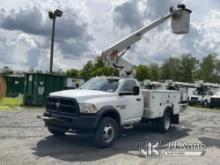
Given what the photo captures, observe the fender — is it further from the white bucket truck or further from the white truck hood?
the white truck hood

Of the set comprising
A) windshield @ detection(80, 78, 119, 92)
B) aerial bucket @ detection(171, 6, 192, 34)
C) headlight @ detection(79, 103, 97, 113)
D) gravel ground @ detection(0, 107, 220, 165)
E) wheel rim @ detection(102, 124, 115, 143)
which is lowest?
gravel ground @ detection(0, 107, 220, 165)

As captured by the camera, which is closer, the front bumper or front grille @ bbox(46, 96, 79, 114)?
the front bumper

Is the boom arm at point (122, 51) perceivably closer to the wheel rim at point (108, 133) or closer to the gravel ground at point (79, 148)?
the gravel ground at point (79, 148)

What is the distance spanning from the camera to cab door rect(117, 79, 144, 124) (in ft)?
33.4

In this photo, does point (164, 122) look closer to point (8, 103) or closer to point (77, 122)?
point (77, 122)

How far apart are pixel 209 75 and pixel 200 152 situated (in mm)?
60122

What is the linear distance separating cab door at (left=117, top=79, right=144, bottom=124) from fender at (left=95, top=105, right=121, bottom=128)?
0.33 meters

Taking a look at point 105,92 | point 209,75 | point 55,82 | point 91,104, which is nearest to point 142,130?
point 105,92

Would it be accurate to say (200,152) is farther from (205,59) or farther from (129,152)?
(205,59)

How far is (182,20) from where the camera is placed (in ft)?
43.2

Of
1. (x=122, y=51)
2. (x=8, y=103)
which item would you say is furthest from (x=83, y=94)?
(x=8, y=103)

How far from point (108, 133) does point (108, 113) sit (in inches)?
21.8

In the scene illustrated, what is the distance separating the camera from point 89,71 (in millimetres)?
83188

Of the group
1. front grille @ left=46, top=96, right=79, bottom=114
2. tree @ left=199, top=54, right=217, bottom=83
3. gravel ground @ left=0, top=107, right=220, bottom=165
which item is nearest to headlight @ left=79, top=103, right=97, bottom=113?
front grille @ left=46, top=96, right=79, bottom=114
